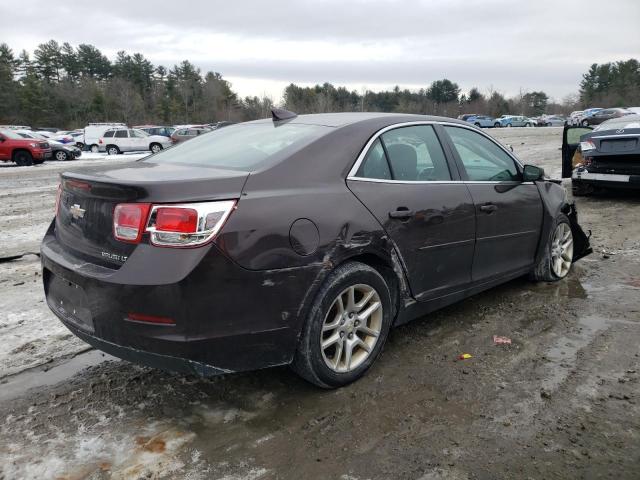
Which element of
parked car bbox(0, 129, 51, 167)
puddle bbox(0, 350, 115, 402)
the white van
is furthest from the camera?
the white van

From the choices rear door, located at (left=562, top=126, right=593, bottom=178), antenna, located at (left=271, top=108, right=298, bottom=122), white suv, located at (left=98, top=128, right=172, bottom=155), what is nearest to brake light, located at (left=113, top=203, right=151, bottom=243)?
antenna, located at (left=271, top=108, right=298, bottom=122)

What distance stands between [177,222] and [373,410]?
58.5 inches

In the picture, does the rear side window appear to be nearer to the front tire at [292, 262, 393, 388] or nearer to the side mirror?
the front tire at [292, 262, 393, 388]

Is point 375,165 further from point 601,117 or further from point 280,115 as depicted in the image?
point 601,117

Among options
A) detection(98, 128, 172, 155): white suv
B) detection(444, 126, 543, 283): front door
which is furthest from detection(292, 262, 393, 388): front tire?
detection(98, 128, 172, 155): white suv

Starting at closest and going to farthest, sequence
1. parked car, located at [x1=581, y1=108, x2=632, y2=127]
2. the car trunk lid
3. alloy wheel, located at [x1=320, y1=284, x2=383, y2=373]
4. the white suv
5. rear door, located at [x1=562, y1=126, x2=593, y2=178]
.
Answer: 1. the car trunk lid
2. alloy wheel, located at [x1=320, y1=284, x2=383, y2=373]
3. rear door, located at [x1=562, y1=126, x2=593, y2=178]
4. parked car, located at [x1=581, y1=108, x2=632, y2=127]
5. the white suv

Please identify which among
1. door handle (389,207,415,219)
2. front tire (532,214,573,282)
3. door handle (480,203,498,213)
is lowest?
front tire (532,214,573,282)

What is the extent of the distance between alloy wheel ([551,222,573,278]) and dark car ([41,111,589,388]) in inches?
51.8

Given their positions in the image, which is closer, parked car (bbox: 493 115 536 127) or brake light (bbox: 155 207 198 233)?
brake light (bbox: 155 207 198 233)

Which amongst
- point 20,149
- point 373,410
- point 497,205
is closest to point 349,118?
point 497,205

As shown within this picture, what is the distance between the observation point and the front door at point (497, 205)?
3.95 meters

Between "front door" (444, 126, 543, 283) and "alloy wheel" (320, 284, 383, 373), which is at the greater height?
"front door" (444, 126, 543, 283)

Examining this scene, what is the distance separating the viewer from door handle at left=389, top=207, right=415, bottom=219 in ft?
10.6

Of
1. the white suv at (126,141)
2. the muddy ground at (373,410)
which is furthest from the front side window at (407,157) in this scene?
the white suv at (126,141)
